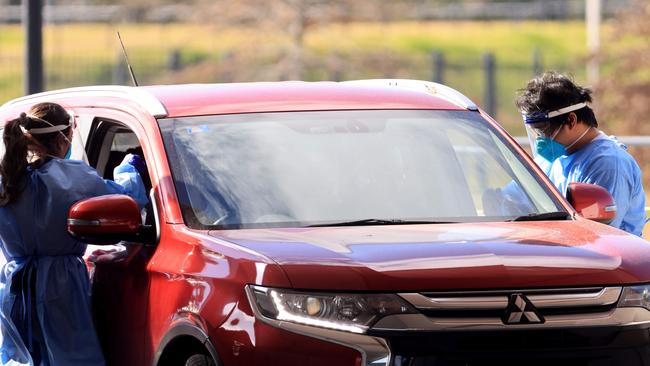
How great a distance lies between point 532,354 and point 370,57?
99.9ft

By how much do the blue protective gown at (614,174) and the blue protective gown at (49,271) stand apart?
2.29 m

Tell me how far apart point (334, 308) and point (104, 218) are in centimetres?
125

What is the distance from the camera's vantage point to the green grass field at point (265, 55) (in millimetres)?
35750

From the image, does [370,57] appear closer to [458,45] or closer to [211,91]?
[458,45]

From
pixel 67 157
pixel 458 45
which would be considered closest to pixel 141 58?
pixel 458 45

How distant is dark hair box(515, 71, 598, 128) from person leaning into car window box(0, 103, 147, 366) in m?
2.15

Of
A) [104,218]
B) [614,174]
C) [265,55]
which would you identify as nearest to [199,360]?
[104,218]

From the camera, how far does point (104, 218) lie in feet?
20.5

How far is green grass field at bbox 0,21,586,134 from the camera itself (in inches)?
1407

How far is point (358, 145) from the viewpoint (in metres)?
6.92

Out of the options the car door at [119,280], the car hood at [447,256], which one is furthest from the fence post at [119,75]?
the car hood at [447,256]

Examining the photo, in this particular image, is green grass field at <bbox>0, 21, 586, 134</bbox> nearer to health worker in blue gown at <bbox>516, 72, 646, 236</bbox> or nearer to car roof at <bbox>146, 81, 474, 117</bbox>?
health worker in blue gown at <bbox>516, 72, 646, 236</bbox>

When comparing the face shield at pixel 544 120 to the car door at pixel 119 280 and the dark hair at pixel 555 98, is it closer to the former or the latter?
the dark hair at pixel 555 98

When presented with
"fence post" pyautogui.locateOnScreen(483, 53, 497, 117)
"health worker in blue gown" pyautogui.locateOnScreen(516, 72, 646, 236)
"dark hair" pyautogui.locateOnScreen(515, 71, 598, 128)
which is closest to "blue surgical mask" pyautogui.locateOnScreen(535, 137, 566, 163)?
"health worker in blue gown" pyautogui.locateOnScreen(516, 72, 646, 236)
